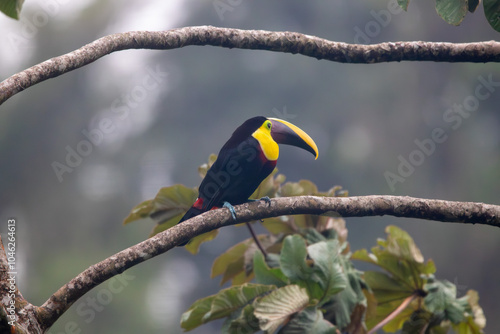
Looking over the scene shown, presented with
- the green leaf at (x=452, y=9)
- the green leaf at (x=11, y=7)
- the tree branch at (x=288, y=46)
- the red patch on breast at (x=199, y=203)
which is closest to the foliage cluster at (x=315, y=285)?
the red patch on breast at (x=199, y=203)

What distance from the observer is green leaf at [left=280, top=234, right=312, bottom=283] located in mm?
2102

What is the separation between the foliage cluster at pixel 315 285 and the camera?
2062mm

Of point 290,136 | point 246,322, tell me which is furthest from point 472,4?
point 246,322

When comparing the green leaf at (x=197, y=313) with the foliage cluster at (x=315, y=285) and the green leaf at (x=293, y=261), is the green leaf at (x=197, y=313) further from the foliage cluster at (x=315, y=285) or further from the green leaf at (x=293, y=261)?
the green leaf at (x=293, y=261)

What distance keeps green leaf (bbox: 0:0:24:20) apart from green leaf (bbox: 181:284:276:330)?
1.29 metres

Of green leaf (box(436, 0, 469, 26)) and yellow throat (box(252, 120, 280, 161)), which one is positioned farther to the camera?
yellow throat (box(252, 120, 280, 161))

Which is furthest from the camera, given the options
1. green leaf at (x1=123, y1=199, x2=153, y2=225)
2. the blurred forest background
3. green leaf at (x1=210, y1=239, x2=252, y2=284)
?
the blurred forest background

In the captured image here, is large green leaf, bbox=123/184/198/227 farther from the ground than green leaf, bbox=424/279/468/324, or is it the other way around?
large green leaf, bbox=123/184/198/227

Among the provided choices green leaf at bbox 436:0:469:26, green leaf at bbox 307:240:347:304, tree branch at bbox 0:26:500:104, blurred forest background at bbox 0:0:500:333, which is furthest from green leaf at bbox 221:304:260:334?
blurred forest background at bbox 0:0:500:333

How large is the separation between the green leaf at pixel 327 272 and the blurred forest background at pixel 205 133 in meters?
3.62

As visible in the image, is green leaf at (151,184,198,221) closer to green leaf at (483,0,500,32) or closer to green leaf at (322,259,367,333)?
green leaf at (322,259,367,333)

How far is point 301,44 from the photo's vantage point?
2.01 m

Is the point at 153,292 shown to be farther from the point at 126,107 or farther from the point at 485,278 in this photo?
the point at 485,278

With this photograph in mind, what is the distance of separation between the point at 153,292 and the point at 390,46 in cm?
518
